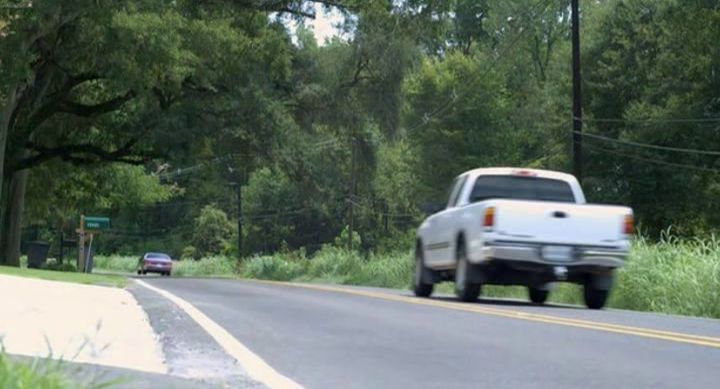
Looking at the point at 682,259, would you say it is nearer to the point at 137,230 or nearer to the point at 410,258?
the point at 410,258

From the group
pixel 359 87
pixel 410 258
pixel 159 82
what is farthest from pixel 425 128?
pixel 159 82

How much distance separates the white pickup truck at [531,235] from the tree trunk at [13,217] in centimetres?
2712

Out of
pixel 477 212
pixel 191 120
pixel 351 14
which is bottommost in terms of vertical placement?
pixel 477 212

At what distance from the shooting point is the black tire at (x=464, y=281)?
15750 mm

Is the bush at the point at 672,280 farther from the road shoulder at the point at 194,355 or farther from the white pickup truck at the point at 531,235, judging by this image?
the road shoulder at the point at 194,355

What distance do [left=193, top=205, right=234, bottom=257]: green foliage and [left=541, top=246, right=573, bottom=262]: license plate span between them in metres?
91.7

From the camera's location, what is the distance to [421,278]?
18.6m

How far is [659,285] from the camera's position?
17609 millimetres

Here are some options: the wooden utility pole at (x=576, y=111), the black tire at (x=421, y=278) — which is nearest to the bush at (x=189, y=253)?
the wooden utility pole at (x=576, y=111)

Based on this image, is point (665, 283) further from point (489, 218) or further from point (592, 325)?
point (592, 325)

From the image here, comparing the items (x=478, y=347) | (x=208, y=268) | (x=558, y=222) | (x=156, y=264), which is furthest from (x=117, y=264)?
(x=478, y=347)

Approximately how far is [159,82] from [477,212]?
16588 mm

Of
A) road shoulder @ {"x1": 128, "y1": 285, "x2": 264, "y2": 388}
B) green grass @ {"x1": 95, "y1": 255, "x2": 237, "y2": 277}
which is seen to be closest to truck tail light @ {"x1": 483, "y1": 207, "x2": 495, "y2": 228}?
road shoulder @ {"x1": 128, "y1": 285, "x2": 264, "y2": 388}

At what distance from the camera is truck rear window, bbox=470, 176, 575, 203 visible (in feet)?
54.9
